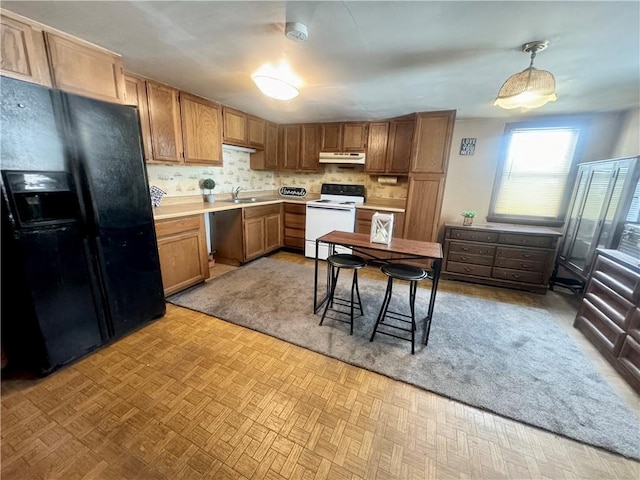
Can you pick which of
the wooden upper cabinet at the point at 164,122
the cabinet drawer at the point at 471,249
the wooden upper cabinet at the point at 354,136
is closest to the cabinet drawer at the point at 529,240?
the cabinet drawer at the point at 471,249

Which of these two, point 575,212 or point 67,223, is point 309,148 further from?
point 575,212

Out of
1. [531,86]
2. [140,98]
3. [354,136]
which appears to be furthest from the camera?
[354,136]

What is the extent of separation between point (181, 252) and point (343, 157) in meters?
2.82

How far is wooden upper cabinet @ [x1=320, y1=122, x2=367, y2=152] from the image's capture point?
163 inches

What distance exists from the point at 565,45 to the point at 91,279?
3.61 metres

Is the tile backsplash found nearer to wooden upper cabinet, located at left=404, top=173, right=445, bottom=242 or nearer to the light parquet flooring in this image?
wooden upper cabinet, located at left=404, top=173, right=445, bottom=242

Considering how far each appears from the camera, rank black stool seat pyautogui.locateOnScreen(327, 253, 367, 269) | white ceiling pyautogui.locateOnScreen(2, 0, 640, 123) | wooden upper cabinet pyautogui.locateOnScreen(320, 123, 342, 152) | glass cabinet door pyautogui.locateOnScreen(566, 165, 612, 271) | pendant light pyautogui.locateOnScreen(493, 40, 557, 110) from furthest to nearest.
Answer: wooden upper cabinet pyautogui.locateOnScreen(320, 123, 342, 152) < glass cabinet door pyautogui.locateOnScreen(566, 165, 612, 271) < black stool seat pyautogui.locateOnScreen(327, 253, 367, 269) < pendant light pyautogui.locateOnScreen(493, 40, 557, 110) < white ceiling pyautogui.locateOnScreen(2, 0, 640, 123)

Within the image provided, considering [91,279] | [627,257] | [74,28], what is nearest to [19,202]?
[91,279]

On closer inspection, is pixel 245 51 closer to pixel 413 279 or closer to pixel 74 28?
pixel 74 28

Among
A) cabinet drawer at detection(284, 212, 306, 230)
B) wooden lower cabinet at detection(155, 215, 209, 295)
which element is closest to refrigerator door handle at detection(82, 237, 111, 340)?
wooden lower cabinet at detection(155, 215, 209, 295)

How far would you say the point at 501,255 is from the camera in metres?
3.33

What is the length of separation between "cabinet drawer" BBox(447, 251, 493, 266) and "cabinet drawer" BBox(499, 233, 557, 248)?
299 mm

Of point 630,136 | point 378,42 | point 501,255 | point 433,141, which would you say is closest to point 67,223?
point 378,42

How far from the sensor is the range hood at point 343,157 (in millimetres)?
4156
